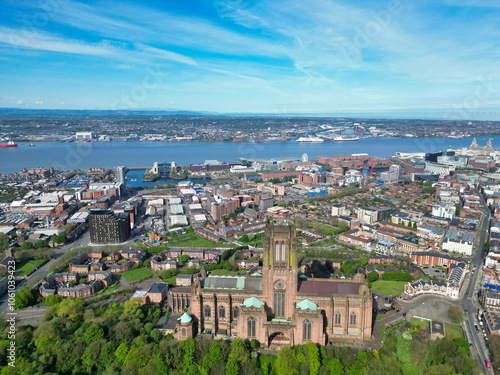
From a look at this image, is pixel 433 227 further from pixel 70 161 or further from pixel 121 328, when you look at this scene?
pixel 70 161

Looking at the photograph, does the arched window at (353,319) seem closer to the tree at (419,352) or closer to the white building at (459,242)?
the tree at (419,352)

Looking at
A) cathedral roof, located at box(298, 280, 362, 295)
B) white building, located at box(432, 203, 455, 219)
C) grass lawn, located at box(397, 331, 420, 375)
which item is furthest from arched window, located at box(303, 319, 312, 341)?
white building, located at box(432, 203, 455, 219)

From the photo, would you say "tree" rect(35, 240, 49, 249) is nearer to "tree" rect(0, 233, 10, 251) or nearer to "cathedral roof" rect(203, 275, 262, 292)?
"tree" rect(0, 233, 10, 251)

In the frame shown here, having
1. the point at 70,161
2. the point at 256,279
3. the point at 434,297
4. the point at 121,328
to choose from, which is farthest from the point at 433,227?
the point at 70,161

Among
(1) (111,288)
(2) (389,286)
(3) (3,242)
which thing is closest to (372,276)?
(2) (389,286)

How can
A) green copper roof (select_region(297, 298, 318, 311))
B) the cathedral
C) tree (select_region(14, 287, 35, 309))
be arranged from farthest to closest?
1. tree (select_region(14, 287, 35, 309))
2. the cathedral
3. green copper roof (select_region(297, 298, 318, 311))

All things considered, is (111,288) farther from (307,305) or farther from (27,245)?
(307,305)
